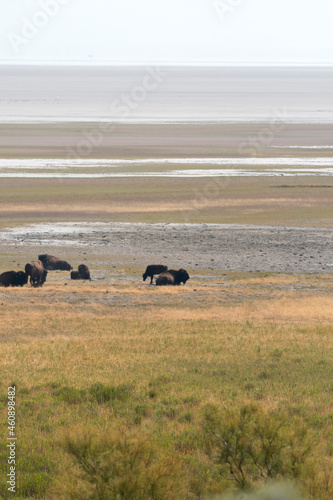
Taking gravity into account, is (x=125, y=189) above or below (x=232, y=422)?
above

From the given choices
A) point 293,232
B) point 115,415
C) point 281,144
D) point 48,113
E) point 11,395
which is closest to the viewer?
point 115,415

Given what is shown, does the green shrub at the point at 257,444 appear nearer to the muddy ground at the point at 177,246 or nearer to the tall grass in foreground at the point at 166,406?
the tall grass in foreground at the point at 166,406

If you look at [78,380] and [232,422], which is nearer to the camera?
[232,422]

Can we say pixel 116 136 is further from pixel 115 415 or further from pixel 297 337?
pixel 115 415

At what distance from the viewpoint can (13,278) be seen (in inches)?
1160

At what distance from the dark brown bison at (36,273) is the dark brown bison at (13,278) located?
0.36 meters

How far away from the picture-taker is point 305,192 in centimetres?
5481

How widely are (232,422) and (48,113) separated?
13824 cm

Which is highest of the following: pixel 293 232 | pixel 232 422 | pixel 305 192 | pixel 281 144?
pixel 281 144

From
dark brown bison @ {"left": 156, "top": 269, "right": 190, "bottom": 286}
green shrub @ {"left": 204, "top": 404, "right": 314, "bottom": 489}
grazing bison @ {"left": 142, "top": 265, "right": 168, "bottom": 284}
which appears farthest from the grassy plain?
grazing bison @ {"left": 142, "top": 265, "right": 168, "bottom": 284}

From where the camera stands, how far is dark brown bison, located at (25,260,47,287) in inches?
1141

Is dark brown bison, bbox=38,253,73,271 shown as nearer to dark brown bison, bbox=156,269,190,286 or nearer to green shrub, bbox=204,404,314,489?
dark brown bison, bbox=156,269,190,286

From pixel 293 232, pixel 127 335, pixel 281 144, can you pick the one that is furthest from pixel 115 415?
pixel 281 144

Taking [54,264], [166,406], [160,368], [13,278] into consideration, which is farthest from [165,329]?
[54,264]
